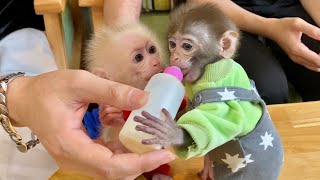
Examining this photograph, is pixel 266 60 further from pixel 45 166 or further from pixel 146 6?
pixel 45 166

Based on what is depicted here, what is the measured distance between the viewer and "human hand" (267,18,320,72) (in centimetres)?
114

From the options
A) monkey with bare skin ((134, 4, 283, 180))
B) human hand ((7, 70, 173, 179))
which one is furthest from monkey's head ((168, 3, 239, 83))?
human hand ((7, 70, 173, 179))

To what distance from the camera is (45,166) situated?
0.94 meters

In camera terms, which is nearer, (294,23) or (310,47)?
(294,23)

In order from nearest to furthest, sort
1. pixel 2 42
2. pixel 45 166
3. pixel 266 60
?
pixel 45 166, pixel 2 42, pixel 266 60

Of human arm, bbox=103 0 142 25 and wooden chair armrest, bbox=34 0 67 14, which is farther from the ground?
wooden chair armrest, bbox=34 0 67 14

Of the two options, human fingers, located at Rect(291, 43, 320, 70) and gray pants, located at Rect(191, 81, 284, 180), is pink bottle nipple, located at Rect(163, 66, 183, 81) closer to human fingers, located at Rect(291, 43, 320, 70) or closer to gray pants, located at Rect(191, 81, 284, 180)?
gray pants, located at Rect(191, 81, 284, 180)

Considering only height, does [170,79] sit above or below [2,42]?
above

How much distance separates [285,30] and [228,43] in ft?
1.59

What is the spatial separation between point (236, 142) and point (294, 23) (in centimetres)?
54

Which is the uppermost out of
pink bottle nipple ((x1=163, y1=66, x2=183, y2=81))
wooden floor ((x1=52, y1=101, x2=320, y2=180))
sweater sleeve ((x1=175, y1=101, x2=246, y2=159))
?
pink bottle nipple ((x1=163, y1=66, x2=183, y2=81))

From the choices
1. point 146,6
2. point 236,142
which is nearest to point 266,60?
point 146,6

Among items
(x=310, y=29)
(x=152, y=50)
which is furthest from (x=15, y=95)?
(x=310, y=29)

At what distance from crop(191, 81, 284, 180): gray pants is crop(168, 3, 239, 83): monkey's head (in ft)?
0.17
